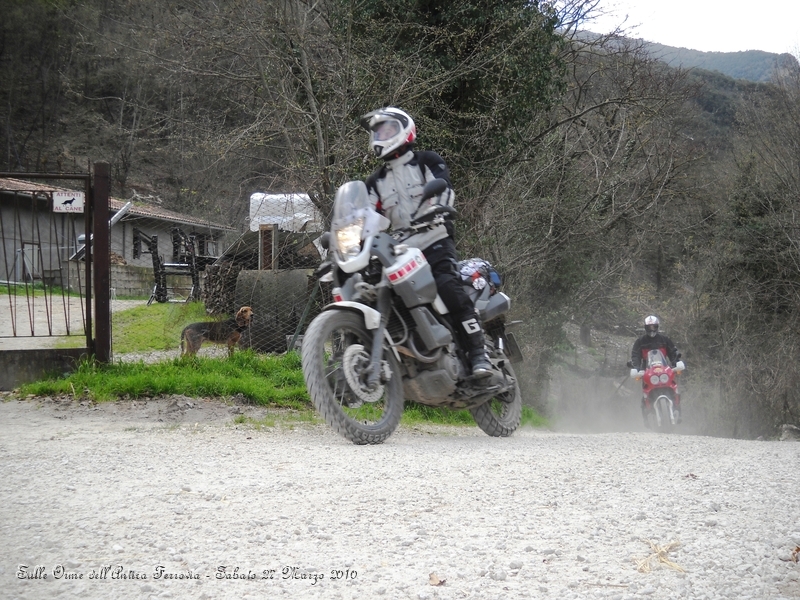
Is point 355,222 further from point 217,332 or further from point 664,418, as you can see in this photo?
point 664,418

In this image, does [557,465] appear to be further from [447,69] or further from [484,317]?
[447,69]

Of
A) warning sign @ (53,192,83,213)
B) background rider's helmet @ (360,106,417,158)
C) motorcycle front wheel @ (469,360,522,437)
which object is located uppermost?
background rider's helmet @ (360,106,417,158)

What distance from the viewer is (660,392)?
13.4 m

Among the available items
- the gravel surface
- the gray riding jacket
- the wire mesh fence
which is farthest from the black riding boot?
the wire mesh fence

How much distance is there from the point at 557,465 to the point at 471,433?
10.8ft

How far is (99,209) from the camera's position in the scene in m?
8.51

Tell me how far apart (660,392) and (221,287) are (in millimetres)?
7332

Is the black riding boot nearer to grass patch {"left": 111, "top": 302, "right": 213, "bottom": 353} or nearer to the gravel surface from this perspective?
the gravel surface

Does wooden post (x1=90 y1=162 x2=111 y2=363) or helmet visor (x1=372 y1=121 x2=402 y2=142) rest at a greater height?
helmet visor (x1=372 y1=121 x2=402 y2=142)

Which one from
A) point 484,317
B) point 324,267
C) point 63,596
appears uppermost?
point 324,267

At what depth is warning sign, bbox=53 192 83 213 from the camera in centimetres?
874

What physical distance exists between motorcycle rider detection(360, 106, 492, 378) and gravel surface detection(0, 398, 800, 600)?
1.49 meters

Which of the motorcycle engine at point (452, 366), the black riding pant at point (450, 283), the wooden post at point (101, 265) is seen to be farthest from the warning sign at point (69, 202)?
the motorcycle engine at point (452, 366)

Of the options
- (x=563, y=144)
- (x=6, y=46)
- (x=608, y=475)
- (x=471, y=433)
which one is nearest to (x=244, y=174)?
(x=471, y=433)
